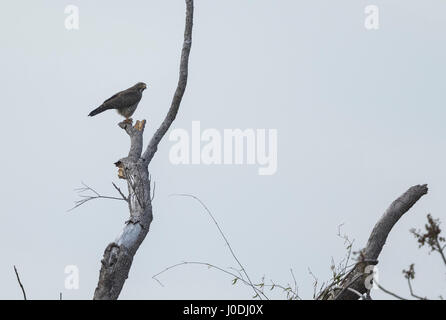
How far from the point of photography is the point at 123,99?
11.8m

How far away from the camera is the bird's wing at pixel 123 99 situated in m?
11.6

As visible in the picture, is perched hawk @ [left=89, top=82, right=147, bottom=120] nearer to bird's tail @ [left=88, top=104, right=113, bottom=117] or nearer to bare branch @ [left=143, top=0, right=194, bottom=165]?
bird's tail @ [left=88, top=104, right=113, bottom=117]

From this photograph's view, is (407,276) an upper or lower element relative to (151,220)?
upper

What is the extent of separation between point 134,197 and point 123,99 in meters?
4.70

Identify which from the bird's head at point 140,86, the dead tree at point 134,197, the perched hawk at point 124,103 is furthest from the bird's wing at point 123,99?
the dead tree at point 134,197

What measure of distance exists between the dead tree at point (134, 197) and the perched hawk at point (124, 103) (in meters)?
1.75

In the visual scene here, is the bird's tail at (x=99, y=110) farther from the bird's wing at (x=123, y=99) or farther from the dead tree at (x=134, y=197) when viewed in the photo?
the dead tree at (x=134, y=197)

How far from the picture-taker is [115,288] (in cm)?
598

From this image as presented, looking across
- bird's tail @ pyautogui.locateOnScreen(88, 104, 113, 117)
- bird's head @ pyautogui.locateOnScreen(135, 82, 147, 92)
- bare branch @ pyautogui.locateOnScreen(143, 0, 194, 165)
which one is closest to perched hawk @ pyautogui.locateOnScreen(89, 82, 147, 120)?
bird's tail @ pyautogui.locateOnScreen(88, 104, 113, 117)
